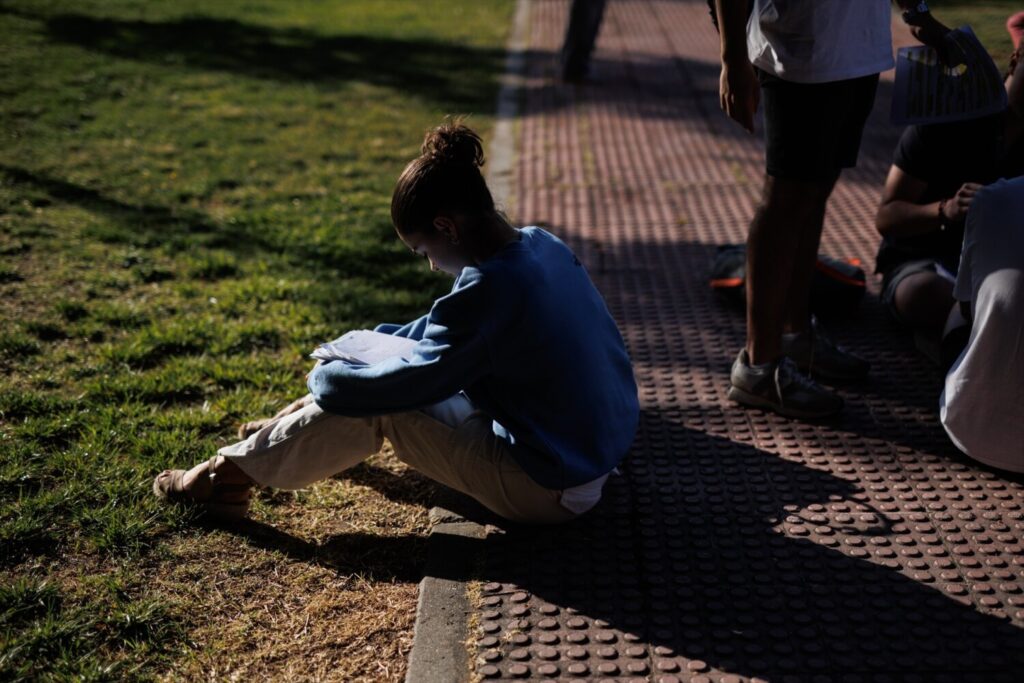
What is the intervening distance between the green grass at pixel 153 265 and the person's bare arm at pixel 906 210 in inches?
80.3

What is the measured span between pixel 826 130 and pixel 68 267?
365cm

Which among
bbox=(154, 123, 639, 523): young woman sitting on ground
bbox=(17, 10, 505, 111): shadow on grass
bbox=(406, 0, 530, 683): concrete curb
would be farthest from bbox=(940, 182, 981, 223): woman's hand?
bbox=(17, 10, 505, 111): shadow on grass

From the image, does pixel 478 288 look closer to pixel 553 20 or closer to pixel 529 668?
pixel 529 668

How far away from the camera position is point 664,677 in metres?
2.46

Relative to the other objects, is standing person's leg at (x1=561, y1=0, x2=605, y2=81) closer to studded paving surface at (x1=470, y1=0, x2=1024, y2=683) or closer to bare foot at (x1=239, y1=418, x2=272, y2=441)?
studded paving surface at (x1=470, y1=0, x2=1024, y2=683)

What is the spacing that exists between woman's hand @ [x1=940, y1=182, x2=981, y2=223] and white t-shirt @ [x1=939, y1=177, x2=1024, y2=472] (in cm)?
5

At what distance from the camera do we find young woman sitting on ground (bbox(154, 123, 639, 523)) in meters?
2.72

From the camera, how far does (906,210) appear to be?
3.88m

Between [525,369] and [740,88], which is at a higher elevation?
[740,88]

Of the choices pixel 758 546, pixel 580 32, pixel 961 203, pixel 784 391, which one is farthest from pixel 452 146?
pixel 580 32

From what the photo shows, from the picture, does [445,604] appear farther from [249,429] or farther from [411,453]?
[249,429]

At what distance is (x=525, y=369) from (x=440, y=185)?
54 centimetres

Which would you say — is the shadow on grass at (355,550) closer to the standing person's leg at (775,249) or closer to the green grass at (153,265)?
the green grass at (153,265)

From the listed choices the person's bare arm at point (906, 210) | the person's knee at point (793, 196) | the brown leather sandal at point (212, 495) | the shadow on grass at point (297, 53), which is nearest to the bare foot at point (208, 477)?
the brown leather sandal at point (212, 495)
